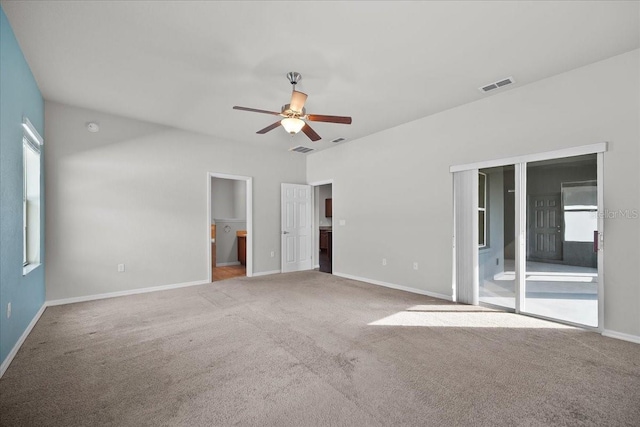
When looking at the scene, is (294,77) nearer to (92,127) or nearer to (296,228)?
(92,127)

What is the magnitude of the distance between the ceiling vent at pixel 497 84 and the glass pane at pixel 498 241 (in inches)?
40.4

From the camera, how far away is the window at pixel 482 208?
4.18 meters

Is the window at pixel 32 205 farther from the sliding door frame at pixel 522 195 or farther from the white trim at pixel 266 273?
the sliding door frame at pixel 522 195

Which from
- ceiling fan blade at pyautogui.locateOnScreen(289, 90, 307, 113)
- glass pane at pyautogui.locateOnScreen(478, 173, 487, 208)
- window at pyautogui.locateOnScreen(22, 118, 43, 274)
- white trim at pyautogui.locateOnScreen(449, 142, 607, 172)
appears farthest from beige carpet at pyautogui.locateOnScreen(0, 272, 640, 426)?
ceiling fan blade at pyautogui.locateOnScreen(289, 90, 307, 113)

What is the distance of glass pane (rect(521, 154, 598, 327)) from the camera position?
10.7ft

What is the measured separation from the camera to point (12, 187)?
2705 mm

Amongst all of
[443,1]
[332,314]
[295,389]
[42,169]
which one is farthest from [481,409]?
[42,169]

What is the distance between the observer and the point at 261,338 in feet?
9.74

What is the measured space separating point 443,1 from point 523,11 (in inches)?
26.9

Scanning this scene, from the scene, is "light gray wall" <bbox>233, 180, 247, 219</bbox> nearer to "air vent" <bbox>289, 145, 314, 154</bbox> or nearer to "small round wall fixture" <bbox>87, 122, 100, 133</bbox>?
"air vent" <bbox>289, 145, 314, 154</bbox>

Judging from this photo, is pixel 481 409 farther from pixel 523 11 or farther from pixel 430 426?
pixel 523 11

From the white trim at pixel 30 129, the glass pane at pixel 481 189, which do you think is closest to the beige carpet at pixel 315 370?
the glass pane at pixel 481 189

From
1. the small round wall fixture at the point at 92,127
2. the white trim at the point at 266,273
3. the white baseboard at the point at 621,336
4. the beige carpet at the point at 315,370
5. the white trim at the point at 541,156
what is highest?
the small round wall fixture at the point at 92,127

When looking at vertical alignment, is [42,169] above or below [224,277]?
above
